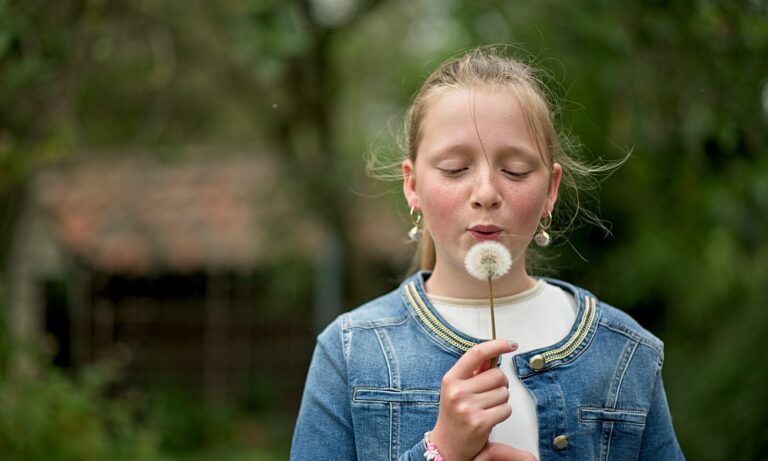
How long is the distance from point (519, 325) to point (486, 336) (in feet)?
0.24

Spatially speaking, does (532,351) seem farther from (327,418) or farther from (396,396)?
(327,418)

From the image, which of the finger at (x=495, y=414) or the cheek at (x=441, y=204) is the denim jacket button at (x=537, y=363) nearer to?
the finger at (x=495, y=414)

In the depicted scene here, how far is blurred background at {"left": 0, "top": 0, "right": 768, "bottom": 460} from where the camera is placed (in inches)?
161

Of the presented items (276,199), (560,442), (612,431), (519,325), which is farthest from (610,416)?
(276,199)

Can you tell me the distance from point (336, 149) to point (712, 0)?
477 cm

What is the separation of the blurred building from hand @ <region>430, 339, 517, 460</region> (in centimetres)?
787

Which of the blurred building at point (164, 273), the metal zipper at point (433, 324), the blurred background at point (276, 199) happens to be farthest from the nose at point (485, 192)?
the blurred building at point (164, 273)

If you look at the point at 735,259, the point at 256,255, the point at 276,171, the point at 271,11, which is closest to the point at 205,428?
the point at 256,255

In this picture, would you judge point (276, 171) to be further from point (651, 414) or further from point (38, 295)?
point (651, 414)

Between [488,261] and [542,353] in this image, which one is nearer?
[488,261]

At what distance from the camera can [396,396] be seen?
1843 millimetres

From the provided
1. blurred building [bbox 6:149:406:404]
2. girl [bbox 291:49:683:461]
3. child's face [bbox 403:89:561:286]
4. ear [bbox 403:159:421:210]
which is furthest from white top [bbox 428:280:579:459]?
blurred building [bbox 6:149:406:404]

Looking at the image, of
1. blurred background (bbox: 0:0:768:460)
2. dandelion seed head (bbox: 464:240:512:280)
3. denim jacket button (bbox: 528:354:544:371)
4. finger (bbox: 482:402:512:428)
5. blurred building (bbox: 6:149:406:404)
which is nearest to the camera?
finger (bbox: 482:402:512:428)

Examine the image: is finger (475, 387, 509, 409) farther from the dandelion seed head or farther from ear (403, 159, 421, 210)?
ear (403, 159, 421, 210)
